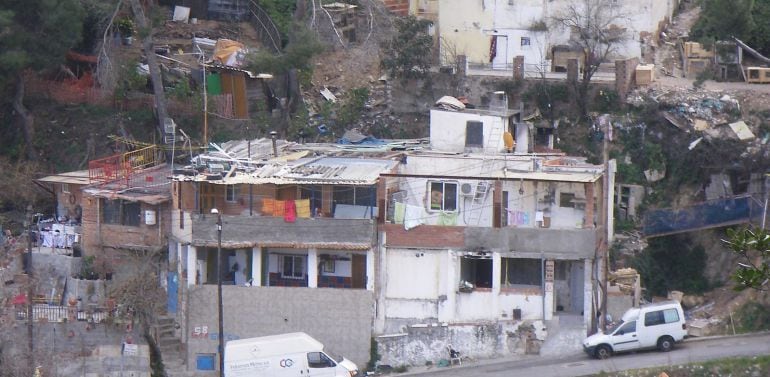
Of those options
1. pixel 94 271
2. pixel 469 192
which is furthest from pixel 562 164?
pixel 94 271

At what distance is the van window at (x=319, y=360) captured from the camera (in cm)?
4584

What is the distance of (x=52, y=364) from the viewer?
4794 centimetres

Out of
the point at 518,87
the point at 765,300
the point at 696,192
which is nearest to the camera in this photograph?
the point at 765,300

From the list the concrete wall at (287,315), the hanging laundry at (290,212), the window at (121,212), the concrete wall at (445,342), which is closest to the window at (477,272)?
the concrete wall at (445,342)

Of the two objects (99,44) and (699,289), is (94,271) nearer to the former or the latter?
(99,44)

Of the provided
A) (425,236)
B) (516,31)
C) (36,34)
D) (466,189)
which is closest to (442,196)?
(466,189)

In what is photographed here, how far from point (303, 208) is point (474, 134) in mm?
5366

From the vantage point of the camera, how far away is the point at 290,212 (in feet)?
158

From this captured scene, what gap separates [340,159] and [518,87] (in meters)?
7.30

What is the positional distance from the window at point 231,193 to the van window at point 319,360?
16.8 ft

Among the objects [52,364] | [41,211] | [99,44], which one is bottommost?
[52,364]

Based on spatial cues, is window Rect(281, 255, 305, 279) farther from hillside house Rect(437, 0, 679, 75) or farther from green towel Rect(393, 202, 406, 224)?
hillside house Rect(437, 0, 679, 75)

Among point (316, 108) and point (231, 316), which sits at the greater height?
point (316, 108)

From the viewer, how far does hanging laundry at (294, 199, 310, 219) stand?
48125 millimetres
